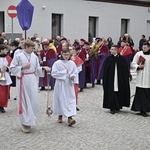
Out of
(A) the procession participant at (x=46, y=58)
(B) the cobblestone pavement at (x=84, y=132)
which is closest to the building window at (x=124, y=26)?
(A) the procession participant at (x=46, y=58)

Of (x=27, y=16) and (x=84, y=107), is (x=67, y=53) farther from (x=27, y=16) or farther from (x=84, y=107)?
(x=27, y=16)

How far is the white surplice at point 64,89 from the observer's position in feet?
27.0

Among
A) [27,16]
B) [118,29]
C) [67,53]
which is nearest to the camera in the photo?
[67,53]

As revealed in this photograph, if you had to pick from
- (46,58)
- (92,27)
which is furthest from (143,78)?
(92,27)

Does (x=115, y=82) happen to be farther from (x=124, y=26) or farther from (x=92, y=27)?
(x=124, y=26)

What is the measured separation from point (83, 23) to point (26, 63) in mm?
17938

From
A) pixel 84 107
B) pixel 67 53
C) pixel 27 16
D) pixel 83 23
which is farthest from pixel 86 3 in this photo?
pixel 67 53

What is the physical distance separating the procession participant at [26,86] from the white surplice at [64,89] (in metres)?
0.71

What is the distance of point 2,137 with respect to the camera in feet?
23.9

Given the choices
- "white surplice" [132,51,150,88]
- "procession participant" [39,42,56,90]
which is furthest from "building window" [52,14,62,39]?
"white surplice" [132,51,150,88]

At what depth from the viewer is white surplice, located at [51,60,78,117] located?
8.23m

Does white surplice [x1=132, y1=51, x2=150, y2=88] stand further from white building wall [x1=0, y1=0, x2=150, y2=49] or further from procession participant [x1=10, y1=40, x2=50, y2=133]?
white building wall [x1=0, y1=0, x2=150, y2=49]

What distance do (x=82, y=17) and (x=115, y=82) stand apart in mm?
15896

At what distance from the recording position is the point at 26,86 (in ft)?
25.1
